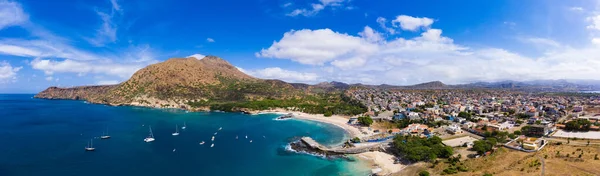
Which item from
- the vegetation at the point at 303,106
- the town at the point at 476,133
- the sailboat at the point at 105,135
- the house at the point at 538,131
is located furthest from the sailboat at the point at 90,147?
the house at the point at 538,131


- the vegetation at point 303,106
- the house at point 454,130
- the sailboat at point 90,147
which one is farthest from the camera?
the vegetation at point 303,106

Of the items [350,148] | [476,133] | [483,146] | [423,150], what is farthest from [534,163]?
[350,148]

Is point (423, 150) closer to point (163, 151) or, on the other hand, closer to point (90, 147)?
point (163, 151)

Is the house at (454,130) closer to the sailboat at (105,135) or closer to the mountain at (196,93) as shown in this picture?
the mountain at (196,93)

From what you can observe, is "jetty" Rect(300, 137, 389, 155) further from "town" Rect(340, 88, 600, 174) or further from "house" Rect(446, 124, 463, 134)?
"house" Rect(446, 124, 463, 134)

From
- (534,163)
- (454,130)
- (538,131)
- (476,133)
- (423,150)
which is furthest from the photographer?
(454,130)
